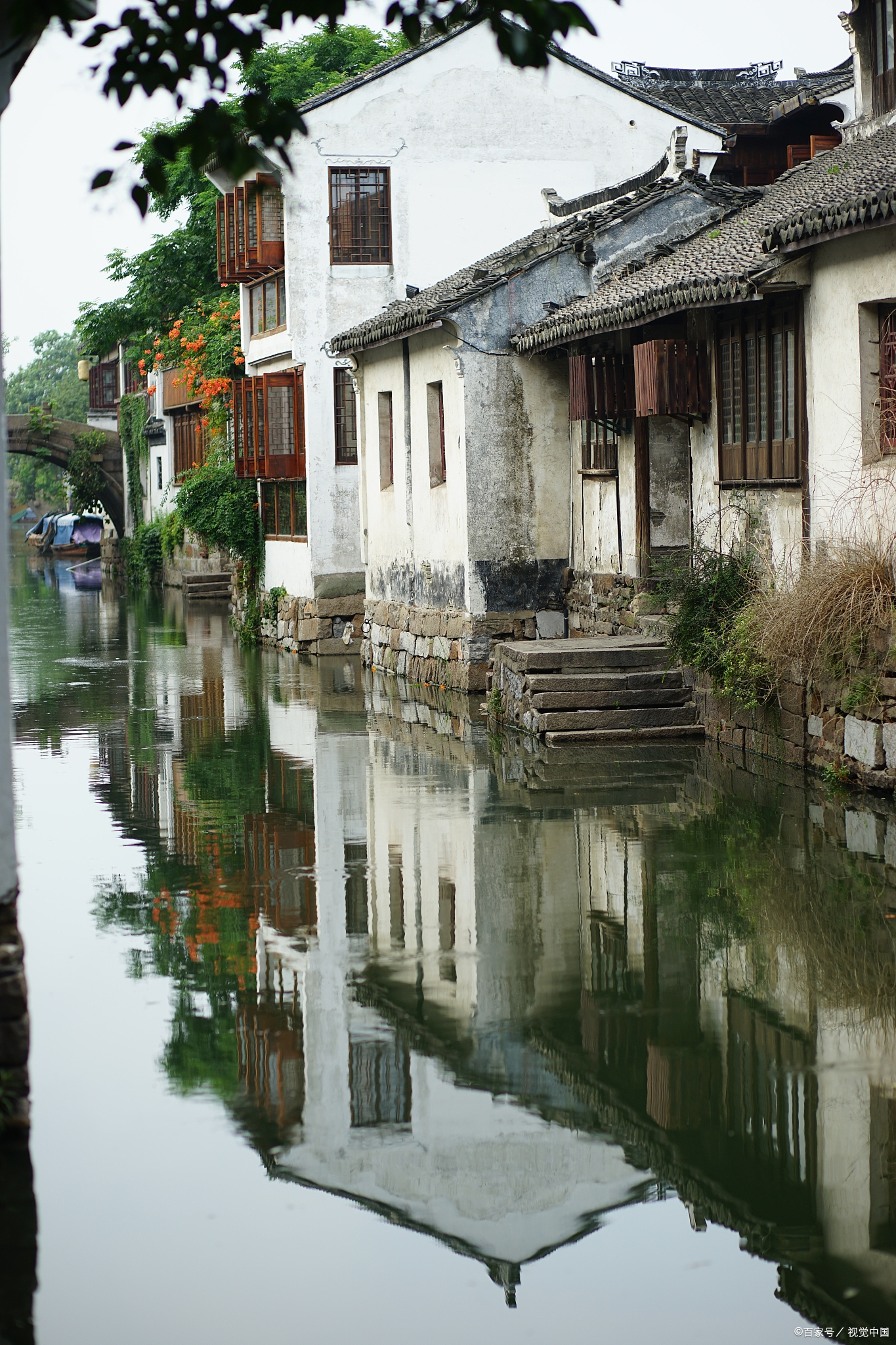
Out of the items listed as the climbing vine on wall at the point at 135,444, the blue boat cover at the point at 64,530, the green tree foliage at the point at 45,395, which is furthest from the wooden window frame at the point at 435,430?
the green tree foliage at the point at 45,395

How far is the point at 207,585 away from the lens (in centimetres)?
3869

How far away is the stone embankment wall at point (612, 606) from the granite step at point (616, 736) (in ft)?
4.39

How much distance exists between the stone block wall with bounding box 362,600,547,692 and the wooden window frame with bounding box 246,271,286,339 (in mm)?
6235

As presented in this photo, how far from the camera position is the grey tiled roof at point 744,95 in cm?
2748

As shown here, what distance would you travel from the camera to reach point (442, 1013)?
6.76 meters

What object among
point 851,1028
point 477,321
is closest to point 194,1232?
point 851,1028

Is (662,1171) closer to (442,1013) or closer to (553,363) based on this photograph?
(442,1013)

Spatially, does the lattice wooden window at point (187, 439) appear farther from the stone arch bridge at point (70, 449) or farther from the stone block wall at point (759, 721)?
the stone block wall at point (759, 721)

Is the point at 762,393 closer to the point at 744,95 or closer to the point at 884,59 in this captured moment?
the point at 884,59

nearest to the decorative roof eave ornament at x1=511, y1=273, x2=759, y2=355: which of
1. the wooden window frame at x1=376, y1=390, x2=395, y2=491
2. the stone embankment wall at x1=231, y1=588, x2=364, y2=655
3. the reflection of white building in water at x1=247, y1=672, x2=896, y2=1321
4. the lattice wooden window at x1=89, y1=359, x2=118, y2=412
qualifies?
the wooden window frame at x1=376, y1=390, x2=395, y2=491

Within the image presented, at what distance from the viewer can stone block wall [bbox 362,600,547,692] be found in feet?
59.1

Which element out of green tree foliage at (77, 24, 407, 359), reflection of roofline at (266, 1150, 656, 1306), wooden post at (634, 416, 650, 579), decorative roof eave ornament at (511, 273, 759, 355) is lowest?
reflection of roofline at (266, 1150, 656, 1306)

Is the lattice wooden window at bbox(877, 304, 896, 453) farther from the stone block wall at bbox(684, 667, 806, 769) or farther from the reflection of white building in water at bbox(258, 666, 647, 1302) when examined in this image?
the reflection of white building in water at bbox(258, 666, 647, 1302)

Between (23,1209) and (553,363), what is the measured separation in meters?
14.2
